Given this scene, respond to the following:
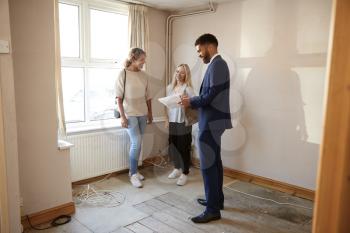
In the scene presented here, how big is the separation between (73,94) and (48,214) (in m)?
1.43

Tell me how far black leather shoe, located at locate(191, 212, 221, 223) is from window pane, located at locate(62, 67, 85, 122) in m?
1.84

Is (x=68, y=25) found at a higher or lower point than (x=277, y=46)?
higher

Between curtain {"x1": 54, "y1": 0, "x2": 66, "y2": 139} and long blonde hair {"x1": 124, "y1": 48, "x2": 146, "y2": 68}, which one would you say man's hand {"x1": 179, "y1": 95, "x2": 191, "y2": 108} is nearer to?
long blonde hair {"x1": 124, "y1": 48, "x2": 146, "y2": 68}

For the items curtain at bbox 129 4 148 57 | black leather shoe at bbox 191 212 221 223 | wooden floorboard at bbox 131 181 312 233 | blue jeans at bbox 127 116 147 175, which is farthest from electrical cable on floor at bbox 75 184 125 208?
curtain at bbox 129 4 148 57

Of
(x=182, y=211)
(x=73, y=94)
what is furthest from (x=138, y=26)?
(x=182, y=211)

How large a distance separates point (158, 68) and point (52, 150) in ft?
6.98

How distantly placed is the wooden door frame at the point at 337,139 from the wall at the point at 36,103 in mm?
2175

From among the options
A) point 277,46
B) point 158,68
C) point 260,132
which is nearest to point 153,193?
point 260,132

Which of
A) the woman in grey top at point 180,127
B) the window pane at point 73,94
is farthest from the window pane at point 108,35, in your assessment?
the woman in grey top at point 180,127

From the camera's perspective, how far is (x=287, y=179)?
3.26m

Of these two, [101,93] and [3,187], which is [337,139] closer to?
[3,187]

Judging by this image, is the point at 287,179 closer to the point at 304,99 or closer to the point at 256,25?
the point at 304,99

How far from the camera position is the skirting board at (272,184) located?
10.2 feet

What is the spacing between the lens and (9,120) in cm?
197
